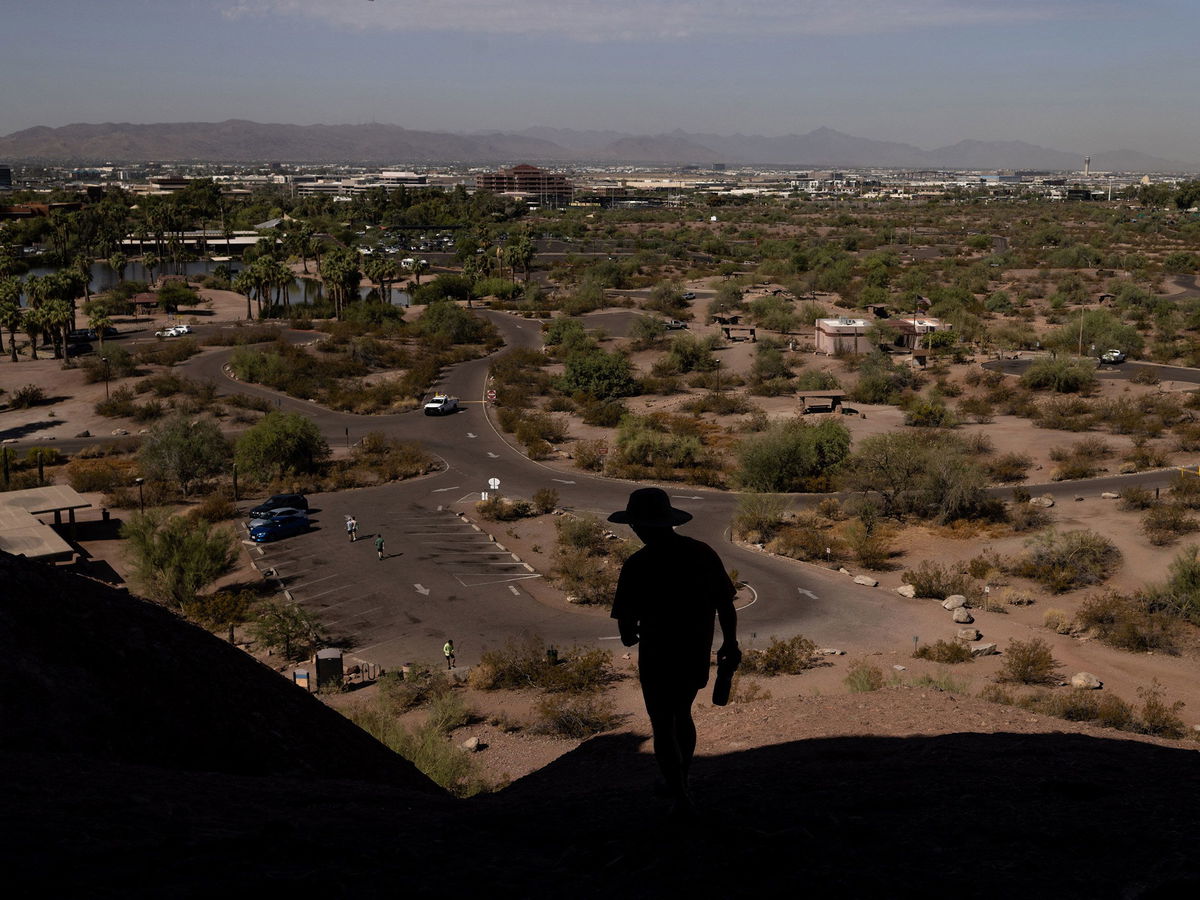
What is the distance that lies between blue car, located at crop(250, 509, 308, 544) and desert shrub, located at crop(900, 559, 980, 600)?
1767 cm

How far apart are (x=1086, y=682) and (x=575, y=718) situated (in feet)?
33.2

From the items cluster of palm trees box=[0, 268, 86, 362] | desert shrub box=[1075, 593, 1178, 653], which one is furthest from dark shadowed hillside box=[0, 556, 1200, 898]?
cluster of palm trees box=[0, 268, 86, 362]

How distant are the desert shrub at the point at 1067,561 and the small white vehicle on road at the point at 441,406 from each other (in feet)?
97.1

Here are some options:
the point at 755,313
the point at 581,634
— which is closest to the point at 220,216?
the point at 755,313

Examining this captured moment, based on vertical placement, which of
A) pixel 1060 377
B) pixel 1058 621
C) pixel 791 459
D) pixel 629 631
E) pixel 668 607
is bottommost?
pixel 1058 621

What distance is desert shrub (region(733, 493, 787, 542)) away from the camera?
A: 31.5 m

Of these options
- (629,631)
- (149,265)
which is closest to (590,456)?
(629,631)

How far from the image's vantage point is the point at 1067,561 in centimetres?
2731

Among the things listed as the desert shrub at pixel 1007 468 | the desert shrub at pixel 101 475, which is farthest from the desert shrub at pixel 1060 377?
the desert shrub at pixel 101 475

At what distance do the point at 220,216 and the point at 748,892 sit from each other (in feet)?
544

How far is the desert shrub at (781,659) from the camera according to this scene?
68.5 feet

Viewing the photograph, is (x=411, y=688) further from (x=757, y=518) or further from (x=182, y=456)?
(x=182, y=456)

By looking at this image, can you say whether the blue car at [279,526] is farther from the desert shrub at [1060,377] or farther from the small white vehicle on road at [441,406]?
the desert shrub at [1060,377]

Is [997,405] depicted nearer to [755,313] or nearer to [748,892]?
[755,313]
